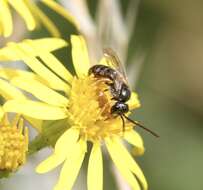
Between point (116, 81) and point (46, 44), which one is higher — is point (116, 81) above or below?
below

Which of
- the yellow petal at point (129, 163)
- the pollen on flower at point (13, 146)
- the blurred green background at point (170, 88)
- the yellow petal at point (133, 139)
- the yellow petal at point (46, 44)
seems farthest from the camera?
the blurred green background at point (170, 88)

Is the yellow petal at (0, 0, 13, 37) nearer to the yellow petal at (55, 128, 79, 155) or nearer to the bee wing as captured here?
the yellow petal at (55, 128, 79, 155)

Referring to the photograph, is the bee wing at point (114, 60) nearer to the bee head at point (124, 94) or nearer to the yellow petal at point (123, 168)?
the bee head at point (124, 94)

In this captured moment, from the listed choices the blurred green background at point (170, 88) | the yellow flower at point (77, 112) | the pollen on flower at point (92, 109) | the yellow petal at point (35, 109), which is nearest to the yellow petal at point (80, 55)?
the yellow flower at point (77, 112)

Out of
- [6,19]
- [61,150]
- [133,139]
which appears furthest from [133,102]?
[6,19]

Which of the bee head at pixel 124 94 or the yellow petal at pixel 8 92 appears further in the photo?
the bee head at pixel 124 94

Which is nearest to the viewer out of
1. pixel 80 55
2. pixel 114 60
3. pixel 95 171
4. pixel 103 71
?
pixel 95 171

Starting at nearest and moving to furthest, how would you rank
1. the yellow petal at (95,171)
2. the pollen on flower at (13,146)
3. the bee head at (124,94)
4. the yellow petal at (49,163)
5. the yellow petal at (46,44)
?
the yellow petal at (49,163) → the pollen on flower at (13,146) → the yellow petal at (95,171) → the yellow petal at (46,44) → the bee head at (124,94)

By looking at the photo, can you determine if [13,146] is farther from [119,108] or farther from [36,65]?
[119,108]
